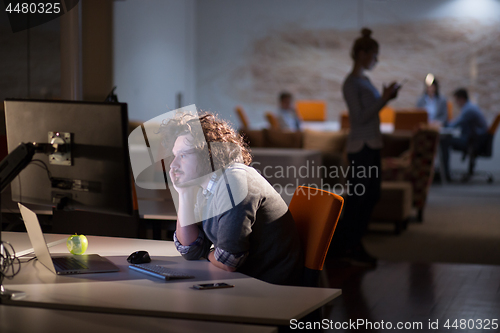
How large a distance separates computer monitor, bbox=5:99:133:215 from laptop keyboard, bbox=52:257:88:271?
197 millimetres

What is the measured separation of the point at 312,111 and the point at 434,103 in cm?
227

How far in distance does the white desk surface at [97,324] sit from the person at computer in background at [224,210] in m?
0.40

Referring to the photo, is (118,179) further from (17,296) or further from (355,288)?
(355,288)

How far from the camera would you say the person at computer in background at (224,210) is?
56.7 inches

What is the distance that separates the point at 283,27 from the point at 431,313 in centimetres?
893

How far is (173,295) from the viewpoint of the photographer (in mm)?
1196

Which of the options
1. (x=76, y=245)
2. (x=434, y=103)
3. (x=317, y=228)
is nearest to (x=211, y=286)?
(x=317, y=228)

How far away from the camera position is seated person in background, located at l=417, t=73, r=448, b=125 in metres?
8.74

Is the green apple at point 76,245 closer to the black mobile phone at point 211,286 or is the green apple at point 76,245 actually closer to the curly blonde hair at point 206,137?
the curly blonde hair at point 206,137

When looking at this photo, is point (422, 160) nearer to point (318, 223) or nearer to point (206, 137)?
point (318, 223)

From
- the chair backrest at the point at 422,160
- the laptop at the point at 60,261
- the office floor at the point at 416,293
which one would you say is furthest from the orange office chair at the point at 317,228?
the chair backrest at the point at 422,160

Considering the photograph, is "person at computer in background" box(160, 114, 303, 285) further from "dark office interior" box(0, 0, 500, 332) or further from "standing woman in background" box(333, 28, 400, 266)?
"standing woman in background" box(333, 28, 400, 266)

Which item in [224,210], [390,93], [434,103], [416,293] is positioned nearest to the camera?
[224,210]

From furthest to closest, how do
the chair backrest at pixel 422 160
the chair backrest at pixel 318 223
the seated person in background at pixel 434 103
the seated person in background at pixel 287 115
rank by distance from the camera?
the seated person in background at pixel 287 115 < the seated person in background at pixel 434 103 < the chair backrest at pixel 422 160 < the chair backrest at pixel 318 223
